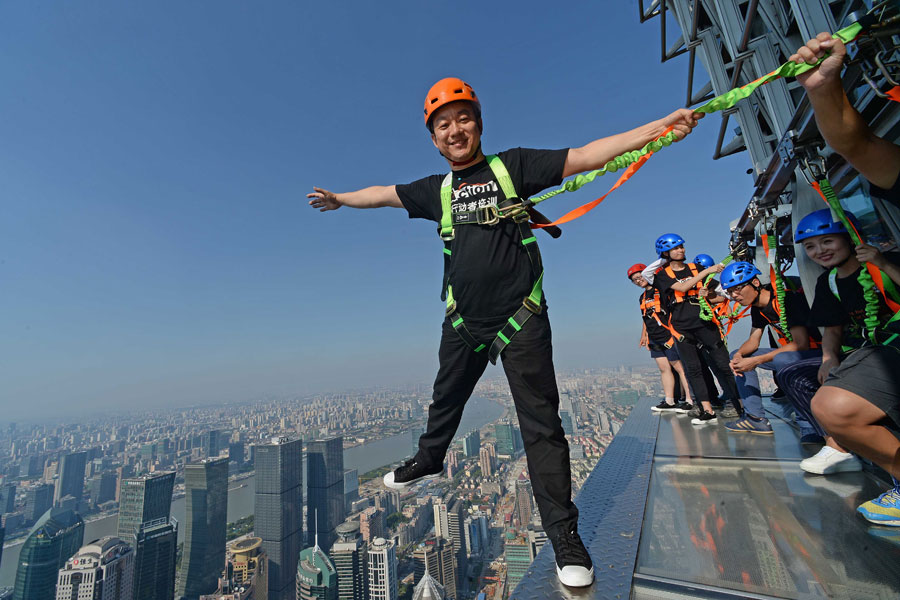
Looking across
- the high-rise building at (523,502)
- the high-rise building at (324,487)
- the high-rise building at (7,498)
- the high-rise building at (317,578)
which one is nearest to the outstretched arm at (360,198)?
the high-rise building at (523,502)

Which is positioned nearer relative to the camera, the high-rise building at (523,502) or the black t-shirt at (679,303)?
the black t-shirt at (679,303)

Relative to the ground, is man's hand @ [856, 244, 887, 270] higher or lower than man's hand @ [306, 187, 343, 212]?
lower

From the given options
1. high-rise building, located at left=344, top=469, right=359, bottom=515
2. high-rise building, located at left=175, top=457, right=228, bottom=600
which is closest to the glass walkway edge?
high-rise building, located at left=175, top=457, right=228, bottom=600

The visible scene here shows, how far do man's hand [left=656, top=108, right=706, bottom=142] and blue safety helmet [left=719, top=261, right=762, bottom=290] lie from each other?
298 cm

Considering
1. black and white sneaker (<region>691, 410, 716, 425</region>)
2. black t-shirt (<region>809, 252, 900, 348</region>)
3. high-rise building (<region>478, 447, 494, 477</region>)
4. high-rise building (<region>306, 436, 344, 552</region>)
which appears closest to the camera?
black t-shirt (<region>809, 252, 900, 348</region>)

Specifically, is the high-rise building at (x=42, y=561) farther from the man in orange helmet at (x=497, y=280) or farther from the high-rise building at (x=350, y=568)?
the man in orange helmet at (x=497, y=280)

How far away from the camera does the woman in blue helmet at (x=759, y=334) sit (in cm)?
279

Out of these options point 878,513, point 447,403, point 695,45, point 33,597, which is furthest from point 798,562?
point 33,597

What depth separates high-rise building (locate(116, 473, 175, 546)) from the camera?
26.7 meters

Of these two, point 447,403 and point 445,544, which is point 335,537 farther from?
point 447,403

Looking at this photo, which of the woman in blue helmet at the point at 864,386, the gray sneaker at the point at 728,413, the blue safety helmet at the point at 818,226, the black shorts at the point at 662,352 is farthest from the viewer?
the black shorts at the point at 662,352

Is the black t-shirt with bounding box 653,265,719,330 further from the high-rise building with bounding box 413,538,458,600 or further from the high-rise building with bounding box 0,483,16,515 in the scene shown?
the high-rise building with bounding box 0,483,16,515

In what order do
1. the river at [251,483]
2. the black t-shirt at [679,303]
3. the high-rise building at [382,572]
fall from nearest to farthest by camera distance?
the black t-shirt at [679,303]
the high-rise building at [382,572]
the river at [251,483]

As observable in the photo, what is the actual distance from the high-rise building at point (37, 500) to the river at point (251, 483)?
13.4 feet
